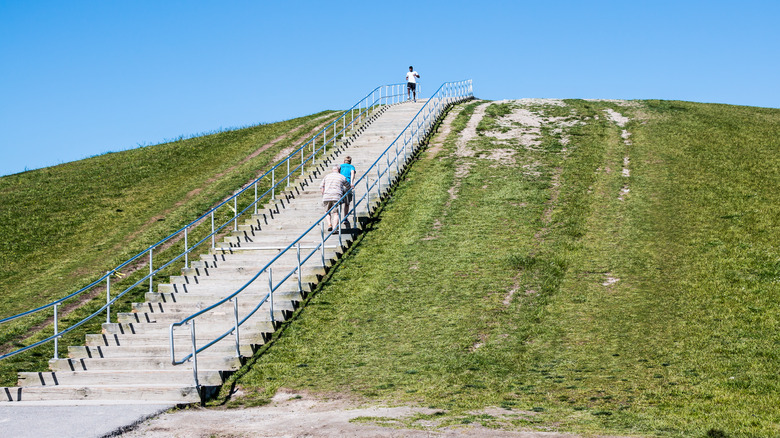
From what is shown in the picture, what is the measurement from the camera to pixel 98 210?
88.3 feet

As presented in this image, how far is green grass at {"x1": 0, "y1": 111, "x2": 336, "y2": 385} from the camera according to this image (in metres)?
18.6

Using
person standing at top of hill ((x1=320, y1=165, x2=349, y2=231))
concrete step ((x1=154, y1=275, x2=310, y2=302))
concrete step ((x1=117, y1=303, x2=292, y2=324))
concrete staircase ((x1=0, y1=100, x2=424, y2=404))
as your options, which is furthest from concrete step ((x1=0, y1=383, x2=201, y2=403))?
person standing at top of hill ((x1=320, y1=165, x2=349, y2=231))

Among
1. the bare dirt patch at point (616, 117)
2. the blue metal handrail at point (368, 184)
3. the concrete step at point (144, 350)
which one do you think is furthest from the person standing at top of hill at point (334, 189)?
the bare dirt patch at point (616, 117)

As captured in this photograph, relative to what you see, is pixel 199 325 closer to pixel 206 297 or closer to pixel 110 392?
pixel 206 297

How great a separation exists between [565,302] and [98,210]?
60.7 feet

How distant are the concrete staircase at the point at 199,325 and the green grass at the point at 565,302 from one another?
1.82 ft

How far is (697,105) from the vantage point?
126 feet

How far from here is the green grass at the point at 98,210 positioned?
731 inches

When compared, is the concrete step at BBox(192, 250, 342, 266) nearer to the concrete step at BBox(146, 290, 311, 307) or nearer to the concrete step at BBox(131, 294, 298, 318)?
the concrete step at BBox(146, 290, 311, 307)

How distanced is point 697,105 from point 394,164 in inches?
800

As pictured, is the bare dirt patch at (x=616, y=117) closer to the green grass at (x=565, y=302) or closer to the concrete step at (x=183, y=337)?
the green grass at (x=565, y=302)

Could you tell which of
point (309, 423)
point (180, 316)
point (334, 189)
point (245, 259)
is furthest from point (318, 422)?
point (334, 189)

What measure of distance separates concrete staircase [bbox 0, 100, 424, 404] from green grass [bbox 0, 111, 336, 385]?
71.4 inches

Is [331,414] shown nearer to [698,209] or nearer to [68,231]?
[698,209]
